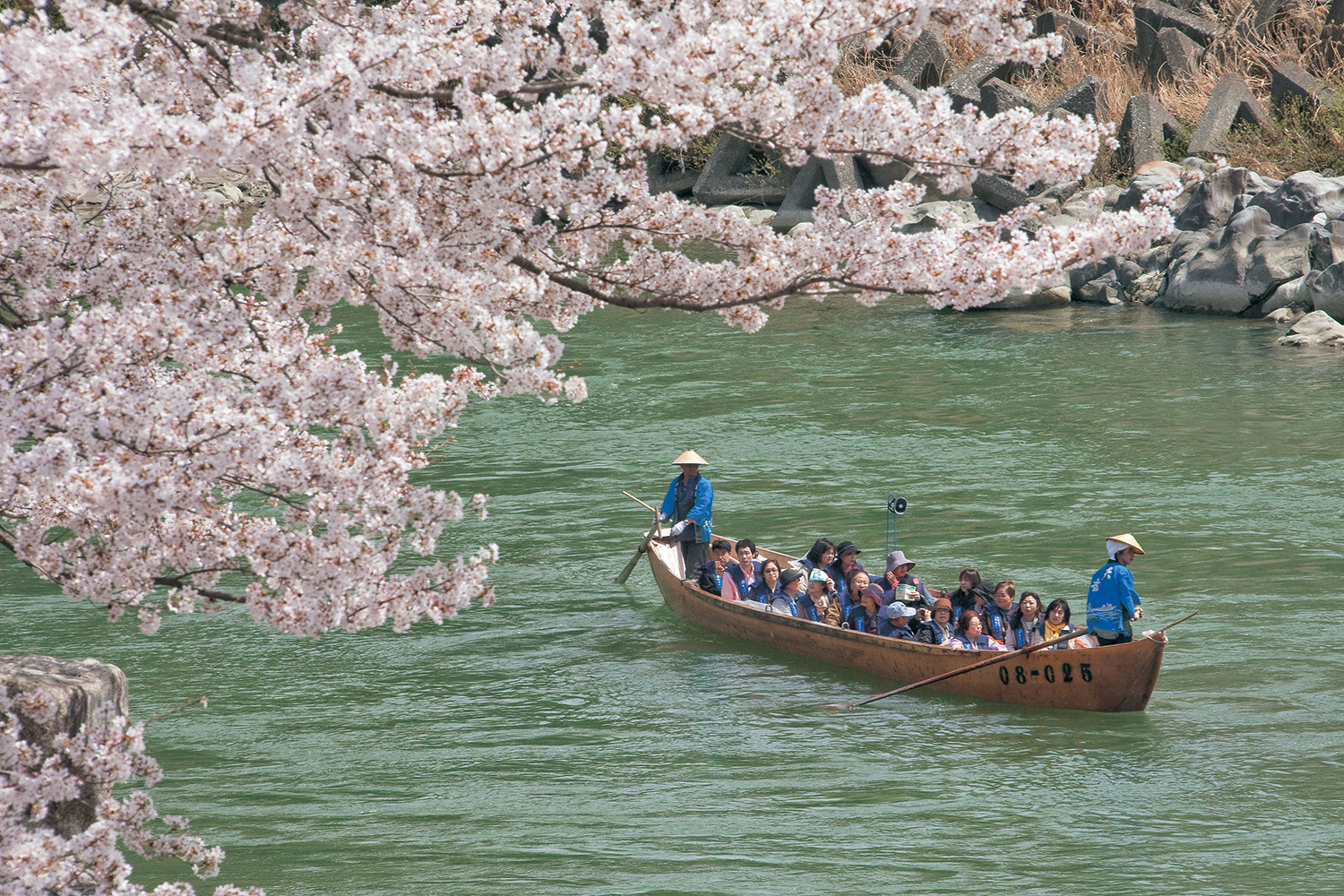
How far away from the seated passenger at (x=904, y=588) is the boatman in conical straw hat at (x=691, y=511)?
6.93ft

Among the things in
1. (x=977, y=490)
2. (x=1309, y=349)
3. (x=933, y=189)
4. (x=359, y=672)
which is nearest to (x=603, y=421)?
(x=977, y=490)

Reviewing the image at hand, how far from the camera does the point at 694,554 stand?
13.7 meters

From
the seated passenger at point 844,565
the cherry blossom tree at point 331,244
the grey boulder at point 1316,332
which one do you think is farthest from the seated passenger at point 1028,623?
the grey boulder at point 1316,332

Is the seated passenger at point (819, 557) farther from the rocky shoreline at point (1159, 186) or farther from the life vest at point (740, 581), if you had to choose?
the rocky shoreline at point (1159, 186)

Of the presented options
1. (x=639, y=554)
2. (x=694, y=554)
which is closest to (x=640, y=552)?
(x=639, y=554)

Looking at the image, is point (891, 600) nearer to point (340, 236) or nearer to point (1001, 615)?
point (1001, 615)

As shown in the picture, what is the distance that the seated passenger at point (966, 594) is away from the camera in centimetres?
1148

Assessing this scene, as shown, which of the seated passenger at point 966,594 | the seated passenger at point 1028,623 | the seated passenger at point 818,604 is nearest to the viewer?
the seated passenger at point 1028,623

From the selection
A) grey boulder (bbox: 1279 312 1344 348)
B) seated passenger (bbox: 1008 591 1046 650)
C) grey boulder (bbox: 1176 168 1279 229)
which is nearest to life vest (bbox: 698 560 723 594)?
seated passenger (bbox: 1008 591 1046 650)

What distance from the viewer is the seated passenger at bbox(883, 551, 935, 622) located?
38.7 feet

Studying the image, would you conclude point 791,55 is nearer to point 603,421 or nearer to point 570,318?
point 570,318

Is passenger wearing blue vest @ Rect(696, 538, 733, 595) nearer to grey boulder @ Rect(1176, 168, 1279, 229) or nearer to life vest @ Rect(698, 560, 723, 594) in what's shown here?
life vest @ Rect(698, 560, 723, 594)

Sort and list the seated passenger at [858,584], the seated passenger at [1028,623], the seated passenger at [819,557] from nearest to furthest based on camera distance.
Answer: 1. the seated passenger at [1028,623]
2. the seated passenger at [858,584]
3. the seated passenger at [819,557]

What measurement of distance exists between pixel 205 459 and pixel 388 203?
3.53ft
